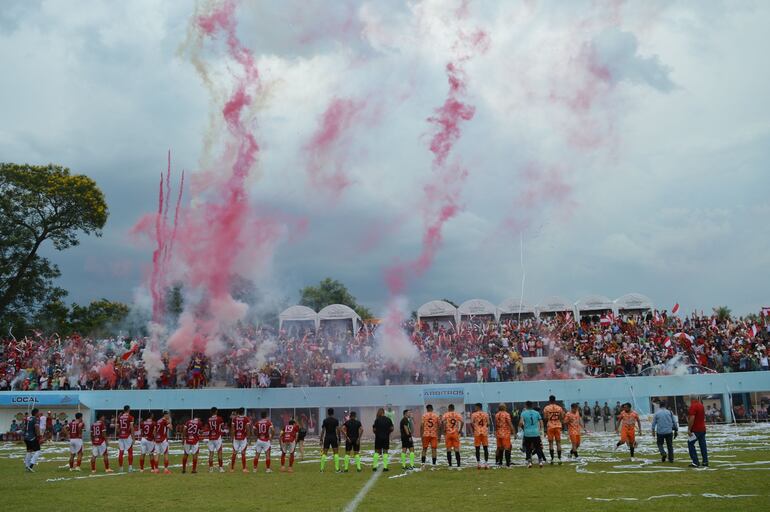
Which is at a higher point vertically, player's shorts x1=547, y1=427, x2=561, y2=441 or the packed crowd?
the packed crowd

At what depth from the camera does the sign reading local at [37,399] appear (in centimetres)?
3641

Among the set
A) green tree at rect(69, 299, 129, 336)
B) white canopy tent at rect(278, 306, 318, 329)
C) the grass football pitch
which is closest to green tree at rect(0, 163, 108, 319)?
green tree at rect(69, 299, 129, 336)

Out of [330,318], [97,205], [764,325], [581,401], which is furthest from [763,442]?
[97,205]

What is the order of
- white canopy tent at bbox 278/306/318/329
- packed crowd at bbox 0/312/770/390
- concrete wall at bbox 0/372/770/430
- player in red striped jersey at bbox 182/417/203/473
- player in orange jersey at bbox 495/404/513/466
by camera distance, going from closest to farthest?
player in orange jersey at bbox 495/404/513/466
player in red striped jersey at bbox 182/417/203/473
concrete wall at bbox 0/372/770/430
packed crowd at bbox 0/312/770/390
white canopy tent at bbox 278/306/318/329

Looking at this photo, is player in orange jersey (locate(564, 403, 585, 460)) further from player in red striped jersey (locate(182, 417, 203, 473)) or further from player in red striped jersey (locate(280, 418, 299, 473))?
player in red striped jersey (locate(182, 417, 203, 473))

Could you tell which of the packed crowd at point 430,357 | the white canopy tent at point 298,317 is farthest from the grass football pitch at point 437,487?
the white canopy tent at point 298,317

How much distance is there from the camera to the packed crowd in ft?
119

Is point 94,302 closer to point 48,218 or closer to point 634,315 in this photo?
point 48,218

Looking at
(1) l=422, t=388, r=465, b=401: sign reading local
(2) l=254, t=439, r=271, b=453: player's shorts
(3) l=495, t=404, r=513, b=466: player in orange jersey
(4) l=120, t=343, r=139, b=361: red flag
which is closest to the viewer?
(3) l=495, t=404, r=513, b=466: player in orange jersey

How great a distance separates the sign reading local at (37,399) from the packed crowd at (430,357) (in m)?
1.36

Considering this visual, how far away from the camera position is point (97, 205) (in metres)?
51.1

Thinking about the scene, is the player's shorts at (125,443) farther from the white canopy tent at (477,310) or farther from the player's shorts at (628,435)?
the white canopy tent at (477,310)

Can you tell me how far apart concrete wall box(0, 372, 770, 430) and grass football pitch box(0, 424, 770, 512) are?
13.6 m

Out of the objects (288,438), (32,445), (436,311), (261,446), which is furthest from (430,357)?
(32,445)
